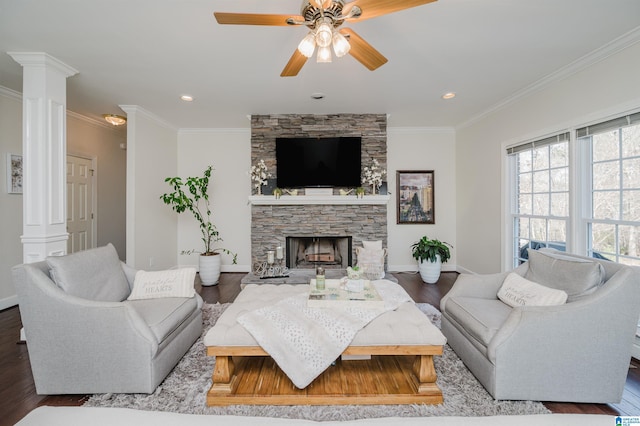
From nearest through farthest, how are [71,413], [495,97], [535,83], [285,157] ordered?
[71,413] < [535,83] < [495,97] < [285,157]

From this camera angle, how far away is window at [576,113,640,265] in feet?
7.86

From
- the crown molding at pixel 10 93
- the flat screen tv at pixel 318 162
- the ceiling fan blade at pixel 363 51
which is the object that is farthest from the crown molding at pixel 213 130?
the ceiling fan blade at pixel 363 51

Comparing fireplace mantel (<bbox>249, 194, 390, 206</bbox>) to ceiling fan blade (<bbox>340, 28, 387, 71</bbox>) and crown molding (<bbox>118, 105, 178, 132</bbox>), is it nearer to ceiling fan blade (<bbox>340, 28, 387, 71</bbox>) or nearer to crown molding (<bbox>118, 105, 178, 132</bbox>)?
crown molding (<bbox>118, 105, 178, 132</bbox>)

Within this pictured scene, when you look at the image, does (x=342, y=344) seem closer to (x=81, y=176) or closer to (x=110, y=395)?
(x=110, y=395)

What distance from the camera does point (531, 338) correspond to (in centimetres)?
169

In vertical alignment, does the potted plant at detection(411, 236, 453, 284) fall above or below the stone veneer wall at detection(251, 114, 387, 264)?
below

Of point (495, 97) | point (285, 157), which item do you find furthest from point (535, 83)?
point (285, 157)

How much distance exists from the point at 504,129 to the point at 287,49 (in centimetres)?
313

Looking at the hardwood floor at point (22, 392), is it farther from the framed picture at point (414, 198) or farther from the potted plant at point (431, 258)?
the framed picture at point (414, 198)

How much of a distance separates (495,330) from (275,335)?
55.4 inches

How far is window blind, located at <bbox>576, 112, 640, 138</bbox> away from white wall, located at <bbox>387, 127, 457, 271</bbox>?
7.67 ft

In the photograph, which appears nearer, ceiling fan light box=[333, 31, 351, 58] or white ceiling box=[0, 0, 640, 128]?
ceiling fan light box=[333, 31, 351, 58]

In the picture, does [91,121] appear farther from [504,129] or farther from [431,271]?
[504,129]

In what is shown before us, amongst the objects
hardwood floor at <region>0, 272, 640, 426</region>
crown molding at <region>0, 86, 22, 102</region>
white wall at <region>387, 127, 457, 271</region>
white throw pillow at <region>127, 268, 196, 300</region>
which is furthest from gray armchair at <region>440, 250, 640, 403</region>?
crown molding at <region>0, 86, 22, 102</region>
